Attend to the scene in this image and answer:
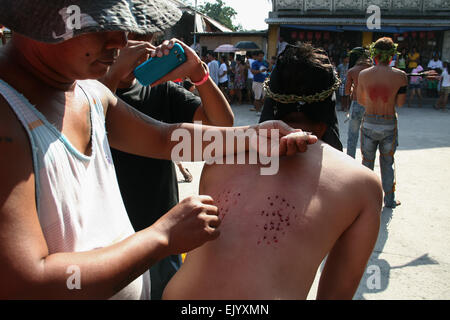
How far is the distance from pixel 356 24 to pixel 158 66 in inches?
606

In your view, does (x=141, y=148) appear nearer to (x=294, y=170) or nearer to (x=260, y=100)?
(x=294, y=170)

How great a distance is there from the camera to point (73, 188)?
3.08 feet

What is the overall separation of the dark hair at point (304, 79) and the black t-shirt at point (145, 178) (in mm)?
713

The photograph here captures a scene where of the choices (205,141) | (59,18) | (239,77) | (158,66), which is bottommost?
(239,77)

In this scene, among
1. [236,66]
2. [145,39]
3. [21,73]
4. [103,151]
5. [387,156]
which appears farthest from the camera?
[236,66]

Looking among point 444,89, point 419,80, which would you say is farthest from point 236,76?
point 444,89

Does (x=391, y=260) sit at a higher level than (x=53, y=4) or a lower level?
lower

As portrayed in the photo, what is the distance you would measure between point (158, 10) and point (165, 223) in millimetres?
551

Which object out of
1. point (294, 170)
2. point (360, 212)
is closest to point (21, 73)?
point (294, 170)

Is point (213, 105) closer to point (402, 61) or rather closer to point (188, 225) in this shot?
point (188, 225)

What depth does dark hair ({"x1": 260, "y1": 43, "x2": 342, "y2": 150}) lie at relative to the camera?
1500mm

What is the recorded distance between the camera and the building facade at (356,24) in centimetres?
1534

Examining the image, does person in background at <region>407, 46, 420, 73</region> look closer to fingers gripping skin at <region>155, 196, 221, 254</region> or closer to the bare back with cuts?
the bare back with cuts

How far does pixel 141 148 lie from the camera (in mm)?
1454
